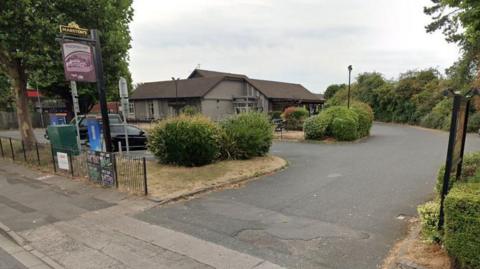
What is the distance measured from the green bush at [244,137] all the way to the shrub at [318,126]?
706cm

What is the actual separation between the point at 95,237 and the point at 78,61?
5.80 m

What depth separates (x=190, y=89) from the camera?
3419 cm

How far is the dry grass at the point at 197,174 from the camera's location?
7438mm

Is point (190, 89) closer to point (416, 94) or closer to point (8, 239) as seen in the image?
point (416, 94)

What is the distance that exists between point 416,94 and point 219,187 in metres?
33.7

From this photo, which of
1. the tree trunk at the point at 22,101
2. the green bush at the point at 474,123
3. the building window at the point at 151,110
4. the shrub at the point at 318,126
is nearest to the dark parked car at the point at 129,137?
the tree trunk at the point at 22,101

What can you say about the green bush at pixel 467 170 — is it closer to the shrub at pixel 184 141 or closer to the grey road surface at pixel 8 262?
the grey road surface at pixel 8 262

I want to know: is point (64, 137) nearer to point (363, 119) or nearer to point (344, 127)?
point (344, 127)

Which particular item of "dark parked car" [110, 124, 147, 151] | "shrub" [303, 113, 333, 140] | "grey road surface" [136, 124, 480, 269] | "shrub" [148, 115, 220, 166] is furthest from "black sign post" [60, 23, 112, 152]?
"shrub" [303, 113, 333, 140]

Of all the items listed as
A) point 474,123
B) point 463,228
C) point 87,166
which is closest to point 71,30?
point 87,166

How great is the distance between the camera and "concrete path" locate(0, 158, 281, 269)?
4.12 metres

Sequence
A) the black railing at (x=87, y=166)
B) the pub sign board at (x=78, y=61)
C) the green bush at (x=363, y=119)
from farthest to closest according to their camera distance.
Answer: the green bush at (x=363, y=119), the pub sign board at (x=78, y=61), the black railing at (x=87, y=166)

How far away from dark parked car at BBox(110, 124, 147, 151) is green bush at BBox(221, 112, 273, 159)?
4.90 metres

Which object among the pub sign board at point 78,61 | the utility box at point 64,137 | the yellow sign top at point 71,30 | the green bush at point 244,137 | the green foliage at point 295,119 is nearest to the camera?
the yellow sign top at point 71,30
